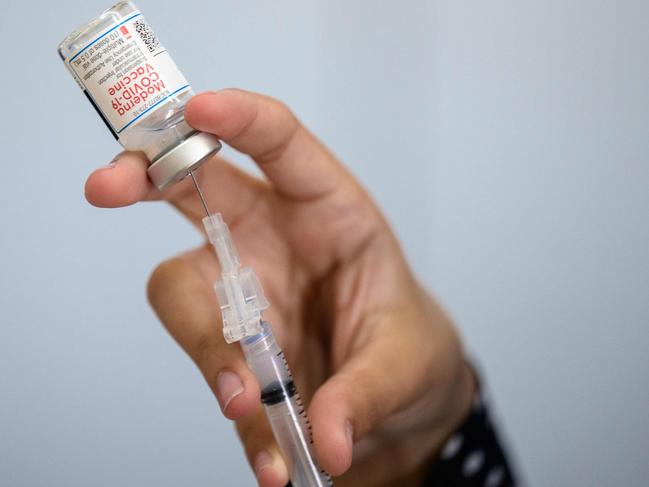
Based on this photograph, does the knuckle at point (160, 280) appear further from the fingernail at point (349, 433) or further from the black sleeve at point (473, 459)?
the black sleeve at point (473, 459)

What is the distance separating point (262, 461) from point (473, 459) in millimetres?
487

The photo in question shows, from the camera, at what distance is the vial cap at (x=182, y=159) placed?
600 mm

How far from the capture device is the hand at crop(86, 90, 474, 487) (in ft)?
2.36

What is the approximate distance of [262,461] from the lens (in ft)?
2.02

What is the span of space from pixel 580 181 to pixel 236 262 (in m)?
1.00

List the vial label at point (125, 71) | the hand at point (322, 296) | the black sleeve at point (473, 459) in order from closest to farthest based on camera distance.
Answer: the vial label at point (125, 71) → the hand at point (322, 296) → the black sleeve at point (473, 459)

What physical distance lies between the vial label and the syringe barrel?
0.25 meters

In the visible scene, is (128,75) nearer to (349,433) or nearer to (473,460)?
(349,433)

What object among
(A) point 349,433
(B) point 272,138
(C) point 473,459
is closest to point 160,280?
(B) point 272,138

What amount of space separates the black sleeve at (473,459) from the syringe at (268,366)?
1.24 ft

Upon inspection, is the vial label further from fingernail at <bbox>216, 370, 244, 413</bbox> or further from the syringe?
fingernail at <bbox>216, 370, 244, 413</bbox>

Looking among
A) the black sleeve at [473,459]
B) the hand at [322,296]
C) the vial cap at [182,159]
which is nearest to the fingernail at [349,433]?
the hand at [322,296]

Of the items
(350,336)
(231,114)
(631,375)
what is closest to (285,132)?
(231,114)

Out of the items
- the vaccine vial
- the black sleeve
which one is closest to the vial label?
the vaccine vial
